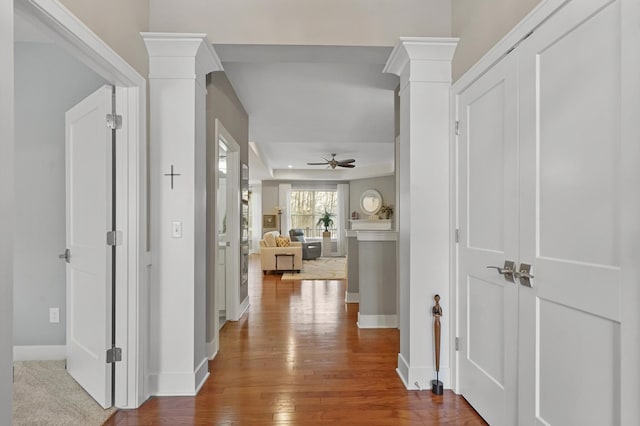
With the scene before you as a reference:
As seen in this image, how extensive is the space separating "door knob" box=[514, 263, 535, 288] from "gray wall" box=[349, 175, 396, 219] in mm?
8929

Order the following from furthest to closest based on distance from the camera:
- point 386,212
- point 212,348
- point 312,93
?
point 386,212 < point 312,93 < point 212,348

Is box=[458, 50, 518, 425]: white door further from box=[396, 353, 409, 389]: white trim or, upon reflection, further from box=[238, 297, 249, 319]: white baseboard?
box=[238, 297, 249, 319]: white baseboard

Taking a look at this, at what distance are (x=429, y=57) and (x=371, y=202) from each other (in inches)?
349

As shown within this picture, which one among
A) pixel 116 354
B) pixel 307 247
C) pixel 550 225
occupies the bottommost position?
pixel 307 247

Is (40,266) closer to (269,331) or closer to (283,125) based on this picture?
(269,331)

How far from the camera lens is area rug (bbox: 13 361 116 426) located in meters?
2.13

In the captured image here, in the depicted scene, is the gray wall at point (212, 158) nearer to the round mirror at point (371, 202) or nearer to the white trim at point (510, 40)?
Result: the white trim at point (510, 40)

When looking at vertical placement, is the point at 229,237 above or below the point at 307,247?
above

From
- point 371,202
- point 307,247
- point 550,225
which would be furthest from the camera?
point 371,202

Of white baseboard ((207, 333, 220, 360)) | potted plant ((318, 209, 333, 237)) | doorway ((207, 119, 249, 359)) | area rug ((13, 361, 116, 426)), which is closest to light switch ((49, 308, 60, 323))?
area rug ((13, 361, 116, 426))

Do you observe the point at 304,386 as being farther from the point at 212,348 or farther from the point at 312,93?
the point at 312,93

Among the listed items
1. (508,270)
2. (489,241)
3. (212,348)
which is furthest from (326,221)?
(508,270)

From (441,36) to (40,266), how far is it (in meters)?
3.77

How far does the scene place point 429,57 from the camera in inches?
101
